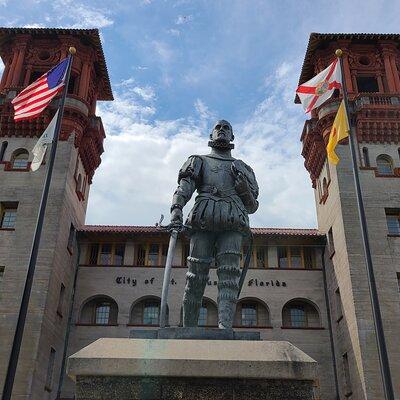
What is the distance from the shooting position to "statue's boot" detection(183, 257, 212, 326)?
7.56m

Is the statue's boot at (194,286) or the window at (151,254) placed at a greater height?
the window at (151,254)

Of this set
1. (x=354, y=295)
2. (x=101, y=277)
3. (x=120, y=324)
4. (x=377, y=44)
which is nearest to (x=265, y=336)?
(x=354, y=295)

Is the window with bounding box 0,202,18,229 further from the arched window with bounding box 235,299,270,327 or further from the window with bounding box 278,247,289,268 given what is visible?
the window with bounding box 278,247,289,268

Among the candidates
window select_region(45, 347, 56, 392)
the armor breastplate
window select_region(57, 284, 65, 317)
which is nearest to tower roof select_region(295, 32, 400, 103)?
window select_region(57, 284, 65, 317)

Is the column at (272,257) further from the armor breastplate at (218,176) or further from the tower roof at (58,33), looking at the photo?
the armor breastplate at (218,176)

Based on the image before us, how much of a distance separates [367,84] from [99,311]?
23698 millimetres

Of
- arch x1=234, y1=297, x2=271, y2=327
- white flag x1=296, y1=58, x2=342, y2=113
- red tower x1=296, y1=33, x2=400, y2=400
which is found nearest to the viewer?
white flag x1=296, y1=58, x2=342, y2=113

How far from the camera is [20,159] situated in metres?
30.7

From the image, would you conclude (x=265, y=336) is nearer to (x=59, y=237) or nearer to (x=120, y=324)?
(x=120, y=324)

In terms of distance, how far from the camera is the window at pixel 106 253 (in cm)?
3164

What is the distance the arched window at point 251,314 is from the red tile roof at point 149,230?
4.34 m

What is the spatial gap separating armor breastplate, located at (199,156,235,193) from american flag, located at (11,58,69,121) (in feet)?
32.7

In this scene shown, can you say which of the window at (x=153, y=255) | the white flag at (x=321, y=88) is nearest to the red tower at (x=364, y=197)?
the window at (x=153, y=255)

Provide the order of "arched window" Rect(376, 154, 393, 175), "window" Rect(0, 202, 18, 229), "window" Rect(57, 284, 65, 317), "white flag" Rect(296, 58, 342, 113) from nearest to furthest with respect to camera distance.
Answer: "white flag" Rect(296, 58, 342, 113), "window" Rect(57, 284, 65, 317), "window" Rect(0, 202, 18, 229), "arched window" Rect(376, 154, 393, 175)
